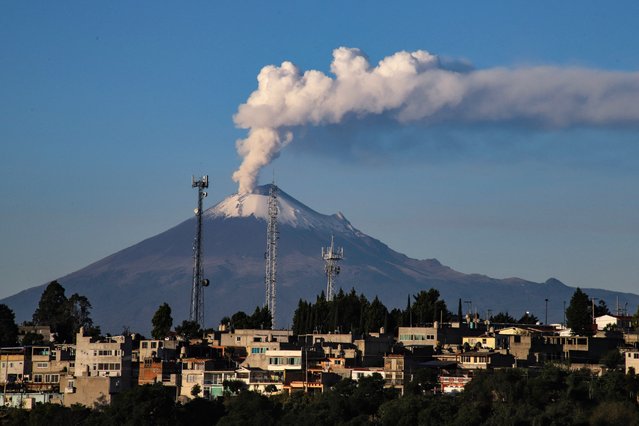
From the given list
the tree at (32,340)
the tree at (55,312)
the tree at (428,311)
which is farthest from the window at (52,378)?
the tree at (428,311)

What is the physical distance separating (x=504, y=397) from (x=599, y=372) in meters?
8.49

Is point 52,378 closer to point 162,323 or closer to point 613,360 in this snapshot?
point 162,323

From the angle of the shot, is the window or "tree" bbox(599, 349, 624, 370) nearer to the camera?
"tree" bbox(599, 349, 624, 370)

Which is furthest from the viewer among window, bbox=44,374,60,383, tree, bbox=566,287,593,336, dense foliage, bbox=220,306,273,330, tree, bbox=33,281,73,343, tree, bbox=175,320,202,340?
tree, bbox=33,281,73,343

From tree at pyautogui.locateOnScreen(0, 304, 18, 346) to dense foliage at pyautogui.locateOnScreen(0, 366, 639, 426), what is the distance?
27128 millimetres

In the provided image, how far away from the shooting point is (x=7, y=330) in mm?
115688

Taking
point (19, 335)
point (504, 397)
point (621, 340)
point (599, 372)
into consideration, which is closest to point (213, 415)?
point (504, 397)

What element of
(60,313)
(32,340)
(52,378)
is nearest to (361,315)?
(52,378)

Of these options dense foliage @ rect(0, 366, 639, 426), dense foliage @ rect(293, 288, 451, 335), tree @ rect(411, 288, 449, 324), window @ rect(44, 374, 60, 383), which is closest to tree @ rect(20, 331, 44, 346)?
window @ rect(44, 374, 60, 383)

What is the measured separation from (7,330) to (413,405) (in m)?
45.8

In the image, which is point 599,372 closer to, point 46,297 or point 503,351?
point 503,351

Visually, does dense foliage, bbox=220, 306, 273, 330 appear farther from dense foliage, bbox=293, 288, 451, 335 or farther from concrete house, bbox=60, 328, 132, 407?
concrete house, bbox=60, 328, 132, 407

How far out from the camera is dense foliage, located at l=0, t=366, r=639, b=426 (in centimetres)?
7756

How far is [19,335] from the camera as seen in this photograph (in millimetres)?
120000
